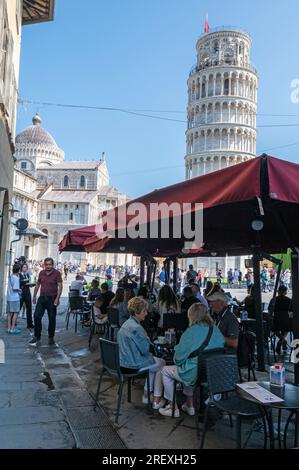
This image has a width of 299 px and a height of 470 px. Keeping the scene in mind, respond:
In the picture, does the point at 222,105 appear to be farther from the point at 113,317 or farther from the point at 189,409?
the point at 189,409

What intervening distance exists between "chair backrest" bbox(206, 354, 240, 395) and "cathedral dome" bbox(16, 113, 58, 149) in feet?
301

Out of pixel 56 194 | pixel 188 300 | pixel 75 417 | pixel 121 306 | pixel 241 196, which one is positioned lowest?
pixel 75 417

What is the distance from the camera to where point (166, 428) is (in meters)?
4.13

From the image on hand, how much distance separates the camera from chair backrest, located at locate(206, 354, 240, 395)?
3.65 m

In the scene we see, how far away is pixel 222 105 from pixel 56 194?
120ft

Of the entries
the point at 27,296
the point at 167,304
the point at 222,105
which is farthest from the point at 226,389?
the point at 222,105

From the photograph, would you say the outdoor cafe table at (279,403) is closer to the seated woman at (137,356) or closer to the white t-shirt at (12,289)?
the seated woman at (137,356)

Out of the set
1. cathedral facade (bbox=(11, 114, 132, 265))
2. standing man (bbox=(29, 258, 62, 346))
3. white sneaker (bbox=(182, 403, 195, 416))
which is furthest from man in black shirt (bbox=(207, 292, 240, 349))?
cathedral facade (bbox=(11, 114, 132, 265))

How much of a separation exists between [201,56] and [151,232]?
233 ft

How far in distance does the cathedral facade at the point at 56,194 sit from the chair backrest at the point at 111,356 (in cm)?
6308

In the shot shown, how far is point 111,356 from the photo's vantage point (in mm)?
4461

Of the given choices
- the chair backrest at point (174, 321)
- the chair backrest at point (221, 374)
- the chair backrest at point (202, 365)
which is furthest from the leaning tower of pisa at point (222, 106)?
the chair backrest at point (221, 374)

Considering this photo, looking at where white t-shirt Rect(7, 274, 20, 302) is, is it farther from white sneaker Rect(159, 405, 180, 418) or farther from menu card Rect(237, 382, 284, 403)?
menu card Rect(237, 382, 284, 403)
